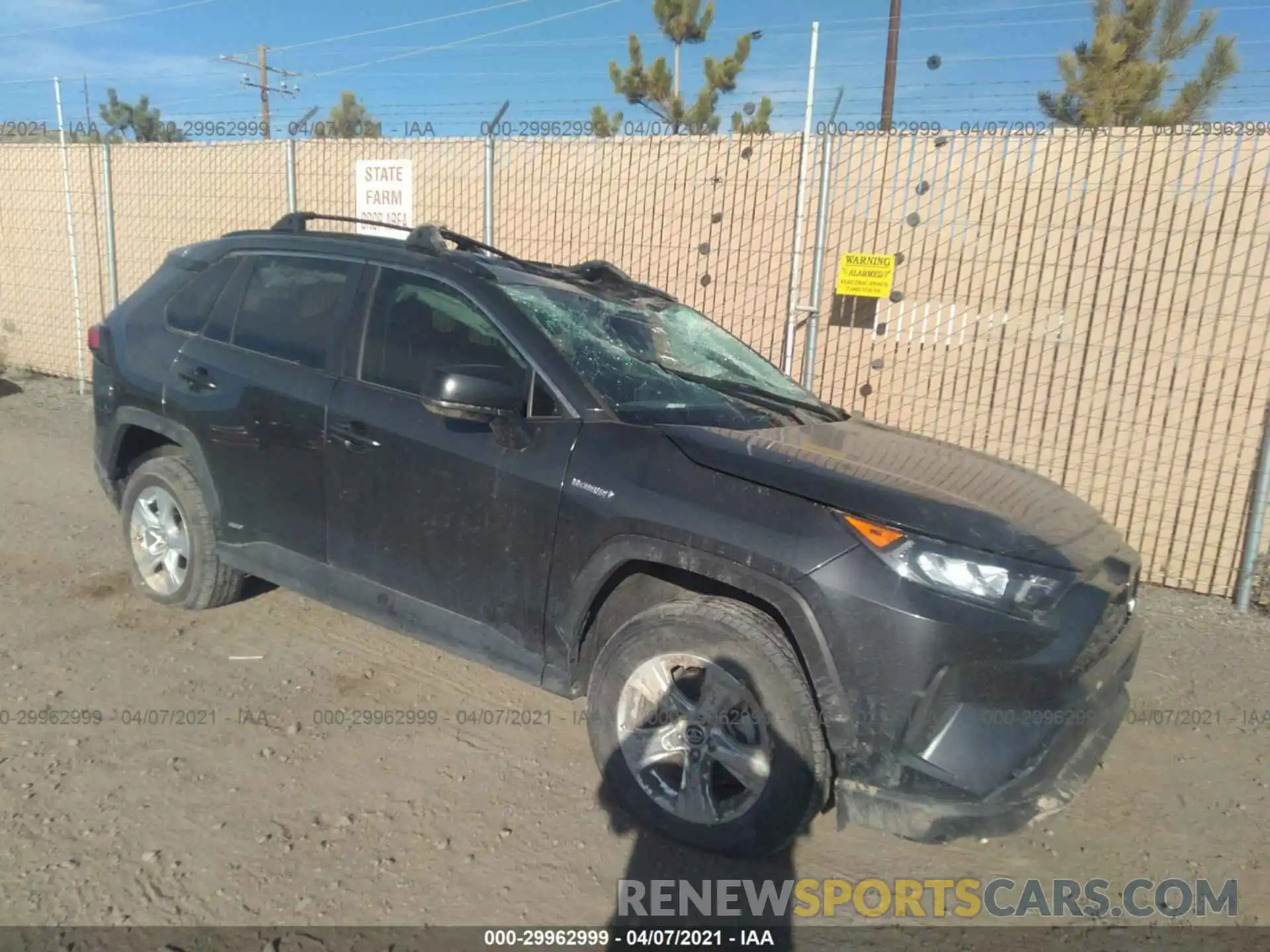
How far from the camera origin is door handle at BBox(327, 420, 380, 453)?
3.65 meters

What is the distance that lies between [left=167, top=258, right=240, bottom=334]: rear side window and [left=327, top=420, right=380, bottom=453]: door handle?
120 centimetres

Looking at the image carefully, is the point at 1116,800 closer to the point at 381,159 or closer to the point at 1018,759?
the point at 1018,759

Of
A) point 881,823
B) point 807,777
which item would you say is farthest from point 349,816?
point 881,823

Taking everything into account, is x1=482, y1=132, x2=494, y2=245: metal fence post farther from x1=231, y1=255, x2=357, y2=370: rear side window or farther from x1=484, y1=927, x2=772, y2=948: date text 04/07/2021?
x1=484, y1=927, x2=772, y2=948: date text 04/07/2021

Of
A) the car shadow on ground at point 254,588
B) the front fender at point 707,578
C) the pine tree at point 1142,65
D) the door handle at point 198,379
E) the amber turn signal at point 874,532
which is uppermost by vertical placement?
the pine tree at point 1142,65

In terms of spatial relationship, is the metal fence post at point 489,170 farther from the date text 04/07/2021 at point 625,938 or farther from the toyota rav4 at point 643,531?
the date text 04/07/2021 at point 625,938

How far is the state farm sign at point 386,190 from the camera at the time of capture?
352 inches

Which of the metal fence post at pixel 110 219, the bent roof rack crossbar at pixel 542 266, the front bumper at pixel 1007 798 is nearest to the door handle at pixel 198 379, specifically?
the bent roof rack crossbar at pixel 542 266

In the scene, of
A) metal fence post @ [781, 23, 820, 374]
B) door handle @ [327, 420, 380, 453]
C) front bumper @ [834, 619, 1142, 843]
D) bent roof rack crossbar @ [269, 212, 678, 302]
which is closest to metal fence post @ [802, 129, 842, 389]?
metal fence post @ [781, 23, 820, 374]

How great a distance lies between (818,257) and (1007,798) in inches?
186

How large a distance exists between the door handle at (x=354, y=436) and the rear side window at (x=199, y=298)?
120cm

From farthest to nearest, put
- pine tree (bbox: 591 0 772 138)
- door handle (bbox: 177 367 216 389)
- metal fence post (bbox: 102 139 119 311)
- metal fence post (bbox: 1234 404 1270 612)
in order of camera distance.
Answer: pine tree (bbox: 591 0 772 138) → metal fence post (bbox: 102 139 119 311) → metal fence post (bbox: 1234 404 1270 612) → door handle (bbox: 177 367 216 389)

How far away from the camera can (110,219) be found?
1061cm
